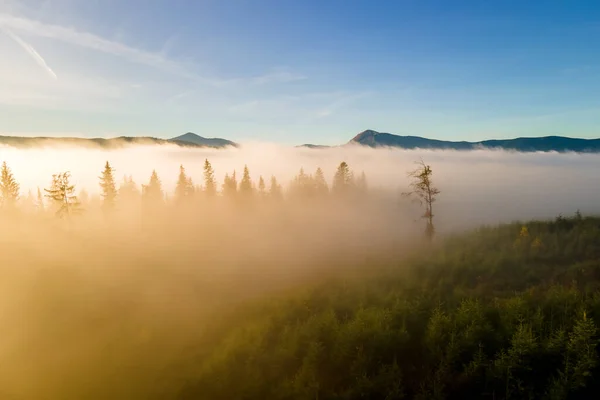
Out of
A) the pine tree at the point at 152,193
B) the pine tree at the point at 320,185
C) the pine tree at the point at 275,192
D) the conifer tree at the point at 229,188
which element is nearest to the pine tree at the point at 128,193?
the pine tree at the point at 152,193

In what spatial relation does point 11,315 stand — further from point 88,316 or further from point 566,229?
point 566,229

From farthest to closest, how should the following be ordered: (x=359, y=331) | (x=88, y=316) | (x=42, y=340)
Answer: (x=88, y=316)
(x=42, y=340)
(x=359, y=331)

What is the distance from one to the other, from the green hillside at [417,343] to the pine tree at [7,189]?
173 feet

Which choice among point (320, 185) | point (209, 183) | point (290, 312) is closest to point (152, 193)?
point (209, 183)

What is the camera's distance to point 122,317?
34750mm

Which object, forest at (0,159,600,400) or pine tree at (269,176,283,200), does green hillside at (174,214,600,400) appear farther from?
pine tree at (269,176,283,200)

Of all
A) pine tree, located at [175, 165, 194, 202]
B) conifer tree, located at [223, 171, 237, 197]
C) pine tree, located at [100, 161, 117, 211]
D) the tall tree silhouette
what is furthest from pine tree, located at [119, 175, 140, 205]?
the tall tree silhouette

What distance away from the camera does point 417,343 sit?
2073 cm

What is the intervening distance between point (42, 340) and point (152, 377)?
544 inches

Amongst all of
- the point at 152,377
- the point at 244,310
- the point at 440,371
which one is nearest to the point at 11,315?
the point at 152,377

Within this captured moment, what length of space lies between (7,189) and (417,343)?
7007 centimetres

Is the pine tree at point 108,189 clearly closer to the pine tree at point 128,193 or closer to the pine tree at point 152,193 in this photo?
the pine tree at point 152,193

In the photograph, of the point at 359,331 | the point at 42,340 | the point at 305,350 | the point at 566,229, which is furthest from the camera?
the point at 566,229

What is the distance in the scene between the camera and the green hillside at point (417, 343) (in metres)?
17.1
